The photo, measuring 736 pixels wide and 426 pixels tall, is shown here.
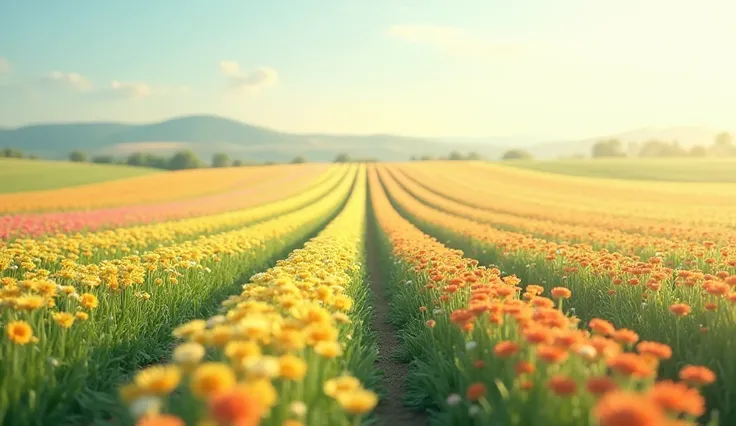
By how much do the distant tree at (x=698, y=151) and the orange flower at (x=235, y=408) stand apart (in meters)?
142

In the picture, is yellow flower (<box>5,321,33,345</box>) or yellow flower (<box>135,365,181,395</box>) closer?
yellow flower (<box>135,365,181,395</box>)

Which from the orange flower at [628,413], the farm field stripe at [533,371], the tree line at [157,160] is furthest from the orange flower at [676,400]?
the tree line at [157,160]

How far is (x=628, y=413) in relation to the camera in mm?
2514

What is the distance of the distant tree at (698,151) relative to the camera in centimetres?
12412

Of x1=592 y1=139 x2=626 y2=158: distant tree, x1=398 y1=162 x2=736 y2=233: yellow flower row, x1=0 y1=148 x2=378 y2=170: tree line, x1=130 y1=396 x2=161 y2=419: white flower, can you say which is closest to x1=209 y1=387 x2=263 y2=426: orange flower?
x1=130 y1=396 x2=161 y2=419: white flower

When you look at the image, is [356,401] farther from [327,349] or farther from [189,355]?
[189,355]

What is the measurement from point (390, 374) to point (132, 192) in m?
Result: 42.0

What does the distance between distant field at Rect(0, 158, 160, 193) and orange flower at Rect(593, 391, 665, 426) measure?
56.9 m

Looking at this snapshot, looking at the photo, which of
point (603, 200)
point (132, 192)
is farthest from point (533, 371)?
point (132, 192)

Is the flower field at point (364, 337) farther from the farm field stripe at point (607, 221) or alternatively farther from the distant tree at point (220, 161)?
the distant tree at point (220, 161)

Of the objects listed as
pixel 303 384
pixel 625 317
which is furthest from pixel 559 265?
pixel 303 384

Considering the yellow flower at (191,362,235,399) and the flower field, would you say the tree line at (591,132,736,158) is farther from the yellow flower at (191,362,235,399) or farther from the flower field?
the yellow flower at (191,362,235,399)

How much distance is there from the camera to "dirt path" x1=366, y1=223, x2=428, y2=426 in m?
5.94

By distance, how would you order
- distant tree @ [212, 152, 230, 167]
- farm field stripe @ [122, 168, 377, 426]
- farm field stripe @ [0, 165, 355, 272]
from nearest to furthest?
farm field stripe @ [122, 168, 377, 426] → farm field stripe @ [0, 165, 355, 272] → distant tree @ [212, 152, 230, 167]
